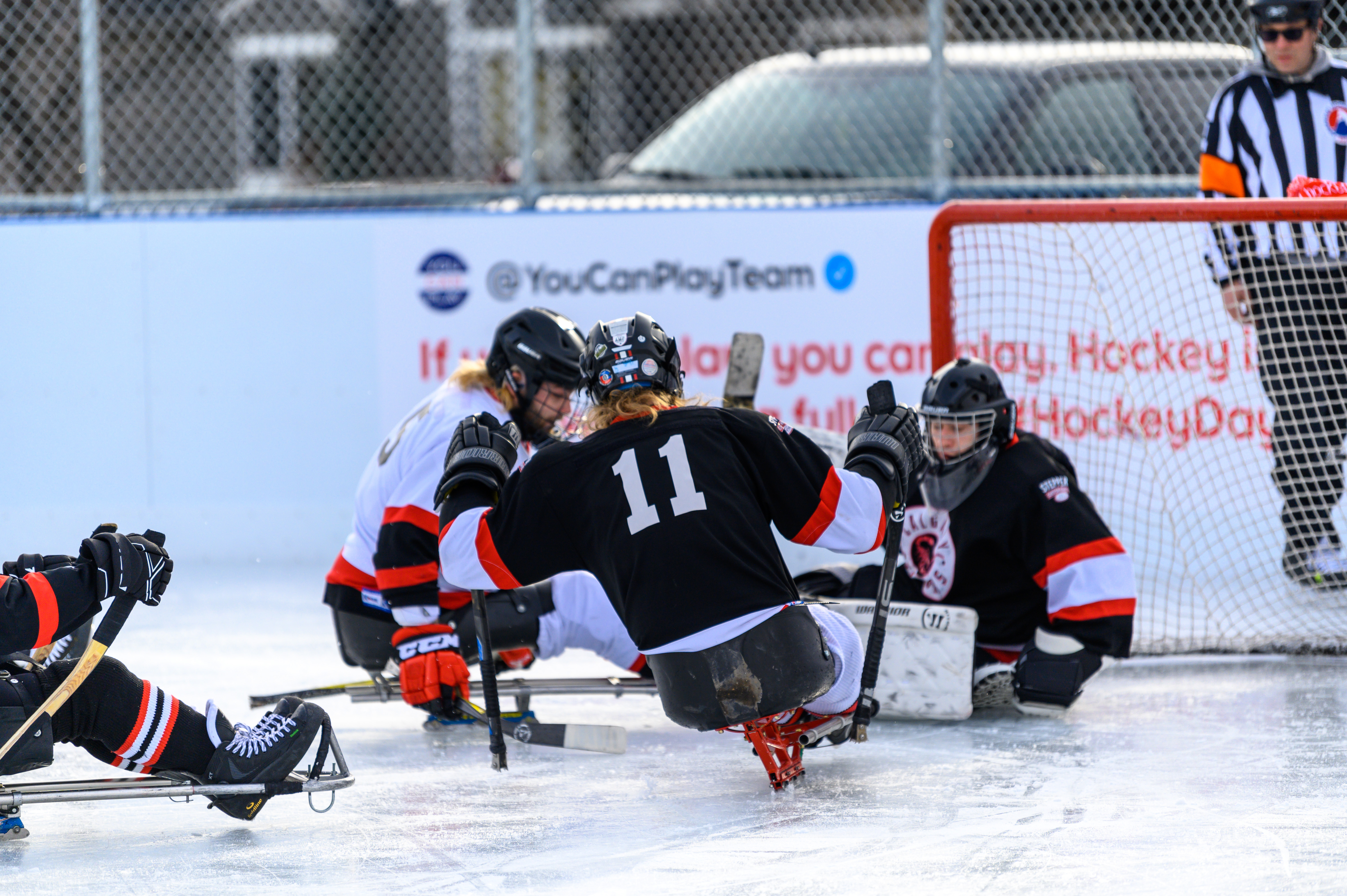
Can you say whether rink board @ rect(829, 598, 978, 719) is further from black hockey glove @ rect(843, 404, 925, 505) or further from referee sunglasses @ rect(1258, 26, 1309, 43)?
referee sunglasses @ rect(1258, 26, 1309, 43)

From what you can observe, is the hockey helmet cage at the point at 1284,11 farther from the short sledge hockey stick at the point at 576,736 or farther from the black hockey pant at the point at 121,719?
the black hockey pant at the point at 121,719

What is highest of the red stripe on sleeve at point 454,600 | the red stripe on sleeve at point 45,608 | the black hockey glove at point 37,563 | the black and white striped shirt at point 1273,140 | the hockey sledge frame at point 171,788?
the black and white striped shirt at point 1273,140

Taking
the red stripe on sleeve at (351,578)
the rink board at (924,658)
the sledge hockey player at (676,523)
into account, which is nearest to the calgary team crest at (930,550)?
the rink board at (924,658)

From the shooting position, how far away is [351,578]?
3707mm

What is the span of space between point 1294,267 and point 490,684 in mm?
2734

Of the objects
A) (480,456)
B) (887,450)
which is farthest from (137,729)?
(887,450)

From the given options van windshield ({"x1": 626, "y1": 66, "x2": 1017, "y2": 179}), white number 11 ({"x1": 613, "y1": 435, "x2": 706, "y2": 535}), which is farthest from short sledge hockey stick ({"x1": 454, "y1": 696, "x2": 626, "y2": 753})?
van windshield ({"x1": 626, "y1": 66, "x2": 1017, "y2": 179})

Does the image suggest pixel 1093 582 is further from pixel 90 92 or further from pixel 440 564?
pixel 90 92

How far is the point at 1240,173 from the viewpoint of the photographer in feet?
15.0

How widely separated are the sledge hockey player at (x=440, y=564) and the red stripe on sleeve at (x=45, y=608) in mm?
1010

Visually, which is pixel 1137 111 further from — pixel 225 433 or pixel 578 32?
pixel 578 32

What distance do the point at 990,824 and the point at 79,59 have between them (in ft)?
16.3

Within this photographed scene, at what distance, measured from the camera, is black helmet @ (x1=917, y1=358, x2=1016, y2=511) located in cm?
352

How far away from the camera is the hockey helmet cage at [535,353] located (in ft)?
11.5
